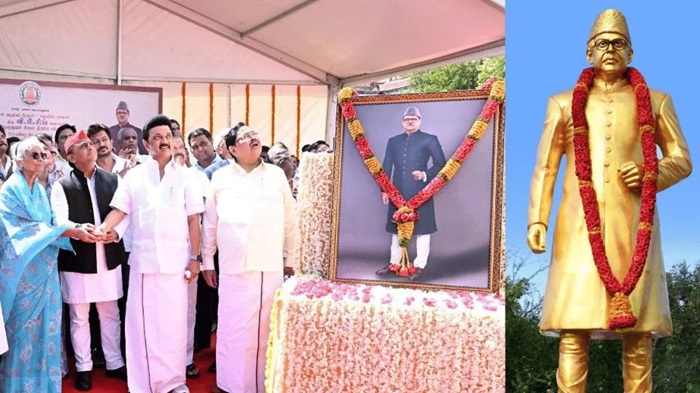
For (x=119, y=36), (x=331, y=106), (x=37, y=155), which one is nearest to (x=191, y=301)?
(x=37, y=155)

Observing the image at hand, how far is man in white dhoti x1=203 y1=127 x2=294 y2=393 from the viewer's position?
4.04m

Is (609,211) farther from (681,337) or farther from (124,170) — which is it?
(124,170)

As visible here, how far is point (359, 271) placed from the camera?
364 centimetres

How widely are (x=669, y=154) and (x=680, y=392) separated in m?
0.89

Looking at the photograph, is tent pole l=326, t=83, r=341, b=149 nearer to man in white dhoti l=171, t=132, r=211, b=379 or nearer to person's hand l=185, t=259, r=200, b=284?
man in white dhoti l=171, t=132, r=211, b=379

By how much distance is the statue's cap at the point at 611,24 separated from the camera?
264 centimetres

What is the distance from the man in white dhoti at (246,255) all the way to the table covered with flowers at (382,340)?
0.40 m

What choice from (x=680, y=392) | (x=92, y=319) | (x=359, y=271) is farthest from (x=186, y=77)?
(x=680, y=392)

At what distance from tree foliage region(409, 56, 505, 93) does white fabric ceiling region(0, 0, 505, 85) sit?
2.65ft

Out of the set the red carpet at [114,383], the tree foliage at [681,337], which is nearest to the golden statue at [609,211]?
the tree foliage at [681,337]

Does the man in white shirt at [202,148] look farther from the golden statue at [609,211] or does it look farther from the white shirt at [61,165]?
the golden statue at [609,211]

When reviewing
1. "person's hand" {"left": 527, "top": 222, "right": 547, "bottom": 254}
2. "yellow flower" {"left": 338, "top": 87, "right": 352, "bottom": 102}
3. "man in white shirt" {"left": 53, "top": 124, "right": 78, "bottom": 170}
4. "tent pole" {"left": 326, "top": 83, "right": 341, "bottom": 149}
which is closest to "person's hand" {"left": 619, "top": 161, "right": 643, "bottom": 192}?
"person's hand" {"left": 527, "top": 222, "right": 547, "bottom": 254}

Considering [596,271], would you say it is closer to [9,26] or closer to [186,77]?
[186,77]

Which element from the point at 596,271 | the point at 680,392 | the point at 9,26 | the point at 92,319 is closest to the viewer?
the point at 596,271
